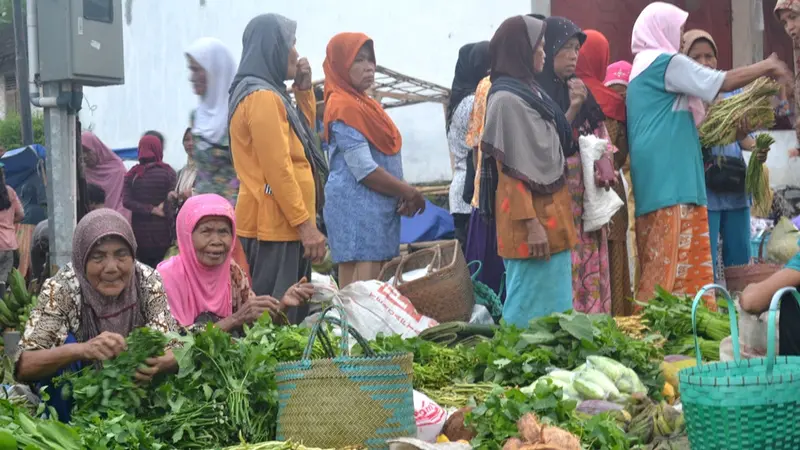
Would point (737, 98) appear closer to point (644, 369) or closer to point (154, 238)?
point (644, 369)

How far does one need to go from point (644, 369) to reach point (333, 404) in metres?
1.59

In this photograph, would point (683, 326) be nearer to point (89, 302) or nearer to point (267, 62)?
point (267, 62)

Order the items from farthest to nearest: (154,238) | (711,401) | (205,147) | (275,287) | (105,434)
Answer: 1. (154,238)
2. (205,147)
3. (275,287)
4. (105,434)
5. (711,401)

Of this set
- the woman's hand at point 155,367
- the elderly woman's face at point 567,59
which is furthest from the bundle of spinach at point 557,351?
the elderly woman's face at point 567,59

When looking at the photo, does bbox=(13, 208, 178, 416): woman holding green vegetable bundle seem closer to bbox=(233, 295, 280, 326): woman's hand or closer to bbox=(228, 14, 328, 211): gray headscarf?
bbox=(233, 295, 280, 326): woman's hand

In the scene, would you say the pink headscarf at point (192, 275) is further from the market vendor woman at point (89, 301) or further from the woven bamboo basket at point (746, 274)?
the woven bamboo basket at point (746, 274)

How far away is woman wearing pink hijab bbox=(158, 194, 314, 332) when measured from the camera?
5.09 m

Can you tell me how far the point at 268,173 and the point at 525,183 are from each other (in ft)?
4.47

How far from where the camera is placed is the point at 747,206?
286 inches

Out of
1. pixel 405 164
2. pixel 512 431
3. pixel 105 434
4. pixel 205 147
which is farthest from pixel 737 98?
pixel 405 164

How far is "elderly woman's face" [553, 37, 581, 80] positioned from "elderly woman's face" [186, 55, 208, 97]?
211 cm

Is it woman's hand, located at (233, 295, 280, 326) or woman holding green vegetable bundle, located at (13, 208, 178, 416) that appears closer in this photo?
woman holding green vegetable bundle, located at (13, 208, 178, 416)

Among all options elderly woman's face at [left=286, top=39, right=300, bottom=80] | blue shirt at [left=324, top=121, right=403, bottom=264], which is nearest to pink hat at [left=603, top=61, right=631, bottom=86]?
blue shirt at [left=324, top=121, right=403, bottom=264]

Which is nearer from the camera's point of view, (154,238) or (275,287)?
(275,287)
